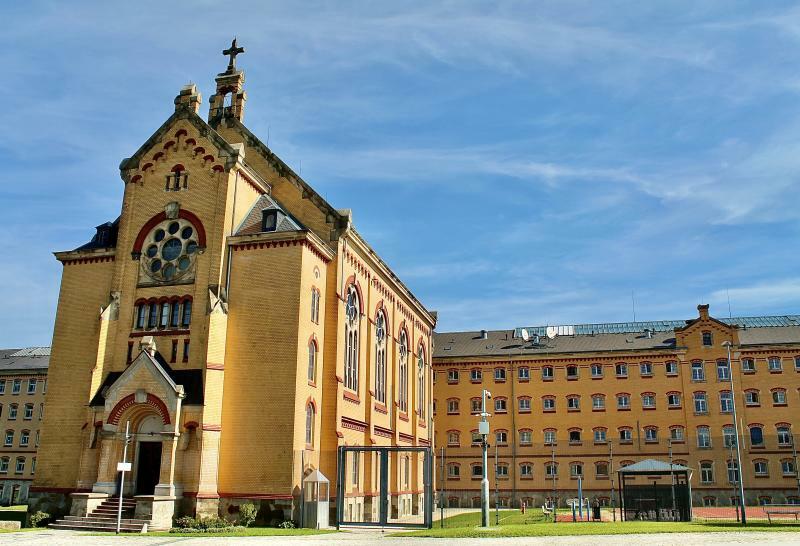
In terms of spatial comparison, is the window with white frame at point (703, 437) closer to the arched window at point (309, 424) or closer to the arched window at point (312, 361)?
the arched window at point (309, 424)

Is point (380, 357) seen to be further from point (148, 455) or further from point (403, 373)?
point (148, 455)

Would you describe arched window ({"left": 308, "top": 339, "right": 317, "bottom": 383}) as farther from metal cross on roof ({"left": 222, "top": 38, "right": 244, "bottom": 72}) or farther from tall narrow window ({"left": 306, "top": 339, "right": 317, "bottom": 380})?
metal cross on roof ({"left": 222, "top": 38, "right": 244, "bottom": 72})

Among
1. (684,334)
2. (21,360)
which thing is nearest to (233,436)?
(684,334)

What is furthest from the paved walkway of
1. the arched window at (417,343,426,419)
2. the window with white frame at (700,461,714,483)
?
the window with white frame at (700,461,714,483)

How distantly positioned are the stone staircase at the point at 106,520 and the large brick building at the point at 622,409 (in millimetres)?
41294

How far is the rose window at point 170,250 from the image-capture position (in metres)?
36.8

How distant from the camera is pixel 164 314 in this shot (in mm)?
36125

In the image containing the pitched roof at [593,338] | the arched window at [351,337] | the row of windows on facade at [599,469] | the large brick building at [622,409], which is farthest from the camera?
the pitched roof at [593,338]

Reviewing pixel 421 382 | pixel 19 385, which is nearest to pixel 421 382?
pixel 421 382

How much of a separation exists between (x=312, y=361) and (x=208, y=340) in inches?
202

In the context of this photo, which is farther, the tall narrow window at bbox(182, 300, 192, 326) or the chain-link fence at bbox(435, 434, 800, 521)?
the chain-link fence at bbox(435, 434, 800, 521)

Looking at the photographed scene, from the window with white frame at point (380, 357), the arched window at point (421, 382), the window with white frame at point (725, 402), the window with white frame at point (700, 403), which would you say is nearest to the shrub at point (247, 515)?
the window with white frame at point (380, 357)

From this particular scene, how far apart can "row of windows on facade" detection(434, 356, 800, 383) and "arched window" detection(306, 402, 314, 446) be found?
122 feet

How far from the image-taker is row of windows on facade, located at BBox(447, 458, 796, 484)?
6181 centimetres
